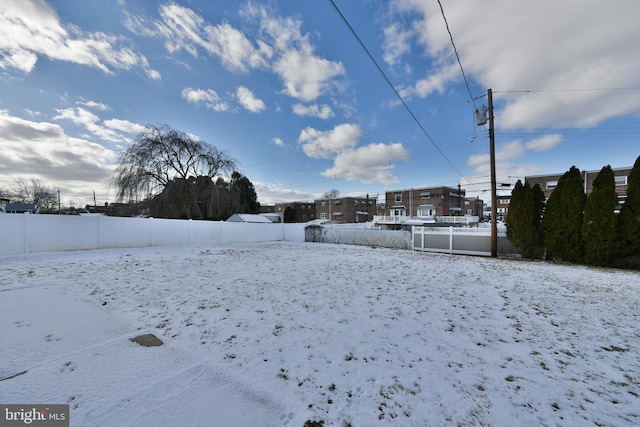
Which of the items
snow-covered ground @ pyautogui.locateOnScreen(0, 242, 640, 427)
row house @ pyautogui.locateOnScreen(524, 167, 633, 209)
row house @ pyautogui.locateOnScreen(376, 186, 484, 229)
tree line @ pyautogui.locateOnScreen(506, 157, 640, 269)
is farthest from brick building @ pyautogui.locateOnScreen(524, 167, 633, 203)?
snow-covered ground @ pyautogui.locateOnScreen(0, 242, 640, 427)

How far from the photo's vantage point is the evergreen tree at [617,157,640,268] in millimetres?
7324

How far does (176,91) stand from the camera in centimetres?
1258

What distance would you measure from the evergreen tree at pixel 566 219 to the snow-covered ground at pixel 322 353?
149 inches

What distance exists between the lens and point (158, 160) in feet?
67.5

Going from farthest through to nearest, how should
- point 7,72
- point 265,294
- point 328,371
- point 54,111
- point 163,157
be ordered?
point 163,157 → point 54,111 → point 7,72 → point 265,294 → point 328,371

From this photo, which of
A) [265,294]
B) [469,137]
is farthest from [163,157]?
[469,137]

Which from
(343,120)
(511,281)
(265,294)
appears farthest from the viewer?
(343,120)

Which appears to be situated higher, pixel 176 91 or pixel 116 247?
pixel 176 91

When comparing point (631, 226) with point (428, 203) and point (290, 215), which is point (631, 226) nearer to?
point (428, 203)

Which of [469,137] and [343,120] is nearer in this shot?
[469,137]

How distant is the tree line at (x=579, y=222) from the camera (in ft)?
24.7

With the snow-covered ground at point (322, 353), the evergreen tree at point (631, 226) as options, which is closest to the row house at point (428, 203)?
the evergreen tree at point (631, 226)

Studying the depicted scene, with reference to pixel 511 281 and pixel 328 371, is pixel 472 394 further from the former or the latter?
pixel 511 281

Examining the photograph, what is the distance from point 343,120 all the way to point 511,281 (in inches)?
572
